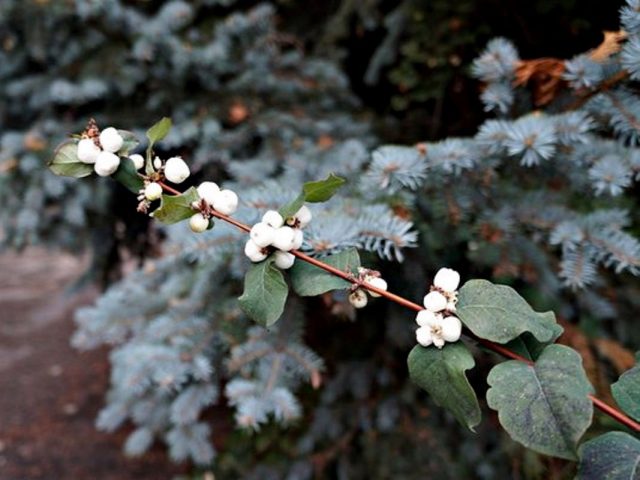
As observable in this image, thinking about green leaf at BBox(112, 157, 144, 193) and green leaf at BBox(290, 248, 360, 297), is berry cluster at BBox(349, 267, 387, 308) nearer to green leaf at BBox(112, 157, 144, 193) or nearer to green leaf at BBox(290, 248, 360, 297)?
green leaf at BBox(290, 248, 360, 297)

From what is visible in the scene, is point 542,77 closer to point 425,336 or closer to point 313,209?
point 313,209

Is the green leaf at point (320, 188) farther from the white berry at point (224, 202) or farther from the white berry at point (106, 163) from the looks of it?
the white berry at point (106, 163)

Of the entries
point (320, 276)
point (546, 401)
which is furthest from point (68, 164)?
point (546, 401)

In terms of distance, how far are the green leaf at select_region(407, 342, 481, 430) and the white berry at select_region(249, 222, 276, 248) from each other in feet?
0.52

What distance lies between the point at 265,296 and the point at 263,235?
53 millimetres

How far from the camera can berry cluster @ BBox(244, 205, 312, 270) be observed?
0.50m

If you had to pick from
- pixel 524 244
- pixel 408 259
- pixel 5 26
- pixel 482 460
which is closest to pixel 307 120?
pixel 408 259

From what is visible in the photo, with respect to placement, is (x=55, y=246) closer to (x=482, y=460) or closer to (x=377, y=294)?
(x=482, y=460)

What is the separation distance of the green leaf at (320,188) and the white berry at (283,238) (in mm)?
39

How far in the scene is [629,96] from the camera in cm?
78

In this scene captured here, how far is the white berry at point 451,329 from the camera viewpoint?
48cm

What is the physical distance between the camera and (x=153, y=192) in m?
0.51

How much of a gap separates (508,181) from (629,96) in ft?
0.82

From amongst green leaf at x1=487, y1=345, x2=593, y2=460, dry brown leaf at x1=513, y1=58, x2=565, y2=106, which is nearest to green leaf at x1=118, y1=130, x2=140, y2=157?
green leaf at x1=487, y1=345, x2=593, y2=460
